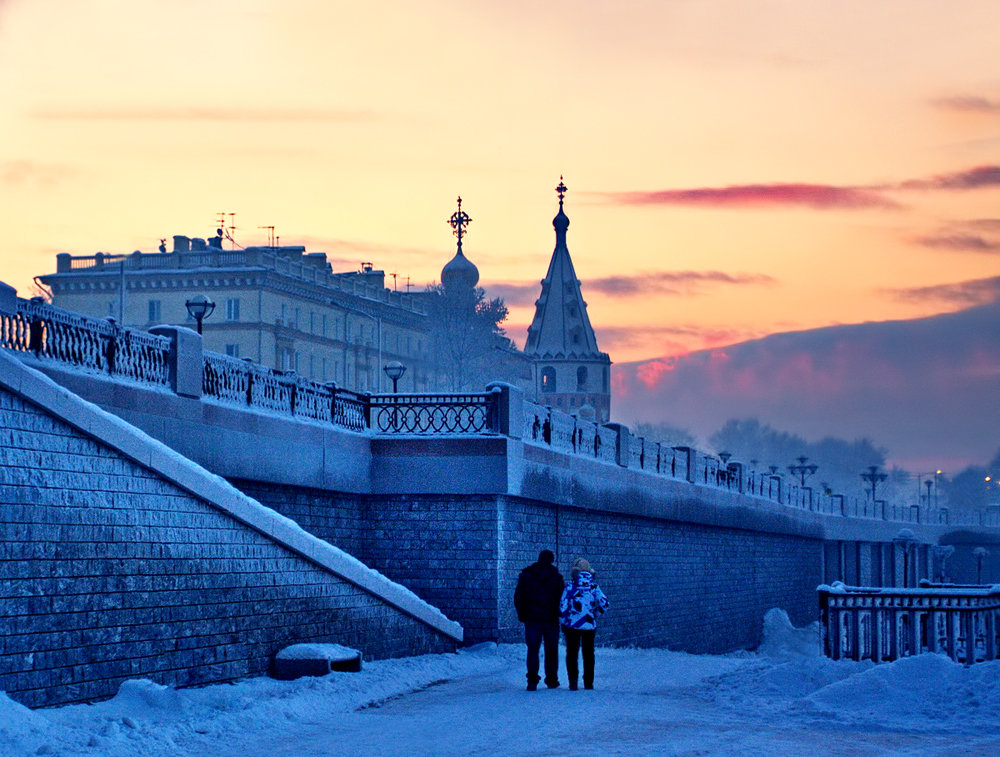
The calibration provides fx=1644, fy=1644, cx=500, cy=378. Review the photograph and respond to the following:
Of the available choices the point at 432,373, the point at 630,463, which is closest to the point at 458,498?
the point at 630,463

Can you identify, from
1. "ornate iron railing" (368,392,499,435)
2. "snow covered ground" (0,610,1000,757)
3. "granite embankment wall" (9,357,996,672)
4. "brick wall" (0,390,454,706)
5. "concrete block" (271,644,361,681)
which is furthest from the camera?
"ornate iron railing" (368,392,499,435)

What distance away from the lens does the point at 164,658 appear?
1522cm

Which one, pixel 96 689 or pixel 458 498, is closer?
pixel 96 689

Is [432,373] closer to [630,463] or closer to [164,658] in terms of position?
[630,463]

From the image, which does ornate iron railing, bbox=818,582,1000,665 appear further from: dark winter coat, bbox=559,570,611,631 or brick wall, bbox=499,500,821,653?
brick wall, bbox=499,500,821,653

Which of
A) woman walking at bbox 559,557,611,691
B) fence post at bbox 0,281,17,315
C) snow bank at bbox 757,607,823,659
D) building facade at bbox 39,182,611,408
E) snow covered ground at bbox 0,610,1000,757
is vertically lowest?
snow bank at bbox 757,607,823,659

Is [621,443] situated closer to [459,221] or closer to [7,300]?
[7,300]

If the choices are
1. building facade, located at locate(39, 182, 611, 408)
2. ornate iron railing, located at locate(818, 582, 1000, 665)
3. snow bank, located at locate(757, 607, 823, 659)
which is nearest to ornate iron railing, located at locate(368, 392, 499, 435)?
ornate iron railing, located at locate(818, 582, 1000, 665)

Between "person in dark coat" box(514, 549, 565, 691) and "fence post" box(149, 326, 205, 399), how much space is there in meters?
4.75

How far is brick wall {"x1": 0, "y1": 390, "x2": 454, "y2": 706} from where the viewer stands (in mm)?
13492

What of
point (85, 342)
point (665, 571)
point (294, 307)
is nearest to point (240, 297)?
point (294, 307)

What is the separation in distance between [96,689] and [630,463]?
2111 cm

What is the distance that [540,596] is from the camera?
17.6 m

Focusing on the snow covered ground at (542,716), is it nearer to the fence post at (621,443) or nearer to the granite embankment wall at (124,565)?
the granite embankment wall at (124,565)
